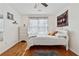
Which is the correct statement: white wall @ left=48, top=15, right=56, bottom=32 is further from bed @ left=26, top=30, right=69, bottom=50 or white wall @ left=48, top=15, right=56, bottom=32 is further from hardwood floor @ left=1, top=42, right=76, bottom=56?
bed @ left=26, top=30, right=69, bottom=50

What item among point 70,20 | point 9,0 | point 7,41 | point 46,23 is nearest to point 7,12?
point 7,41

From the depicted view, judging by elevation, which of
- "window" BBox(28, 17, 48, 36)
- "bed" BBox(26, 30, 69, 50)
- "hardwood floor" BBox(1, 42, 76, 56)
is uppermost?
"window" BBox(28, 17, 48, 36)

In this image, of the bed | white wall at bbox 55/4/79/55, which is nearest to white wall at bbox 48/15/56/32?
Answer: white wall at bbox 55/4/79/55

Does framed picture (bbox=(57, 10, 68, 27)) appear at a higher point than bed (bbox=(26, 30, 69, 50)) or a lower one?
higher

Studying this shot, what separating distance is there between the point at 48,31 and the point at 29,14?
0.74m

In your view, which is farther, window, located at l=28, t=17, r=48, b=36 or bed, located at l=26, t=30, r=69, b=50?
bed, located at l=26, t=30, r=69, b=50

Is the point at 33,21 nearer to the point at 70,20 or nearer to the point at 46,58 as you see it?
the point at 70,20

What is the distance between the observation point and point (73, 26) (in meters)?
3.85

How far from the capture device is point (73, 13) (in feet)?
12.6

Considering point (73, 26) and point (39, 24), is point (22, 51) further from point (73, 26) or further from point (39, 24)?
point (73, 26)

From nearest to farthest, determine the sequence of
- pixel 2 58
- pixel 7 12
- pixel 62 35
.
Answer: pixel 2 58 < pixel 7 12 < pixel 62 35

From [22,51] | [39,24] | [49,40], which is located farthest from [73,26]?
[22,51]

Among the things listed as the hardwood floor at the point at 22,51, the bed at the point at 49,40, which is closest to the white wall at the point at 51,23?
the hardwood floor at the point at 22,51

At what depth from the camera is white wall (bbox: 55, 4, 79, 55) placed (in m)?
3.56
